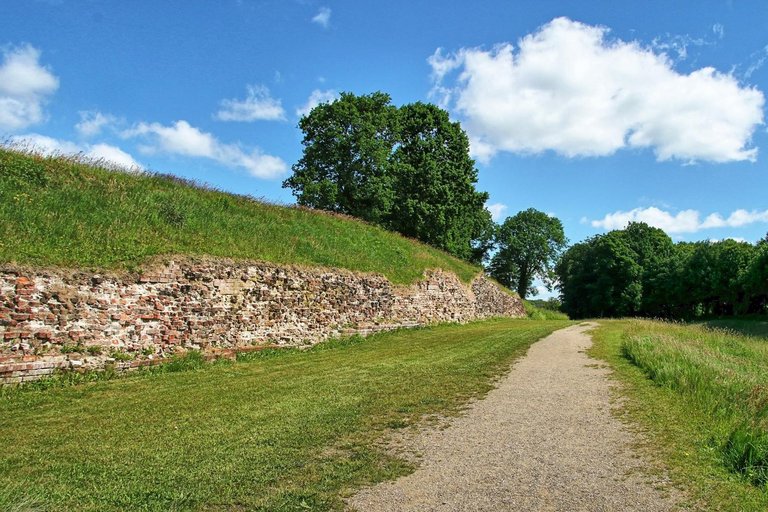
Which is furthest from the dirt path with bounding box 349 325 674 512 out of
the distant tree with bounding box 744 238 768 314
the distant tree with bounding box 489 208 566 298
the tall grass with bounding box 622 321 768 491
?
the distant tree with bounding box 489 208 566 298

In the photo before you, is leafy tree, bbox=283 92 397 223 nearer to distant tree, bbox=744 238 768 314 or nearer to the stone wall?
the stone wall

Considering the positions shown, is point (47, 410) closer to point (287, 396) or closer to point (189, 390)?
point (189, 390)

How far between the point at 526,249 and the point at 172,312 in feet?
181

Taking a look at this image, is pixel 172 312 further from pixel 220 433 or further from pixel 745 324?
pixel 745 324

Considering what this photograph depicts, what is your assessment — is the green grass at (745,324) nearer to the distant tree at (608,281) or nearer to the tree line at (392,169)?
the distant tree at (608,281)

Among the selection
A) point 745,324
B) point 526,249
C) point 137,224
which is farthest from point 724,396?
point 526,249

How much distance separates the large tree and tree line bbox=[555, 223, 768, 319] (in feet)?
95.1

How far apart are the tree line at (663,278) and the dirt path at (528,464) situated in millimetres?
50223

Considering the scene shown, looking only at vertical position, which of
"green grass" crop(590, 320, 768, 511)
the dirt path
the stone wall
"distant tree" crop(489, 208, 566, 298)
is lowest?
the dirt path

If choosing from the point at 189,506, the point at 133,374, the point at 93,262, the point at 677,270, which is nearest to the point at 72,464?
the point at 189,506

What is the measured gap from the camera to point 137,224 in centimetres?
1403

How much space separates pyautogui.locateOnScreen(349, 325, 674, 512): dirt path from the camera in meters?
4.64

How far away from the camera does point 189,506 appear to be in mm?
4617

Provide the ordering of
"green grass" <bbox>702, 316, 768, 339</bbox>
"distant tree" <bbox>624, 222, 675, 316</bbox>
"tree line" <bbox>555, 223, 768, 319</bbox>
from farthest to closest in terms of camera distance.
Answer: "distant tree" <bbox>624, 222, 675, 316</bbox>, "tree line" <bbox>555, 223, 768, 319</bbox>, "green grass" <bbox>702, 316, 768, 339</bbox>
